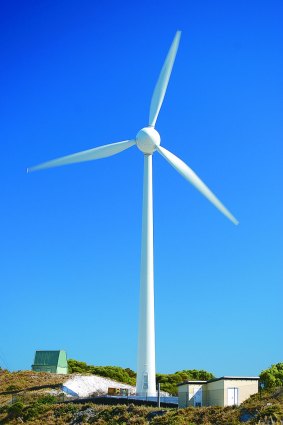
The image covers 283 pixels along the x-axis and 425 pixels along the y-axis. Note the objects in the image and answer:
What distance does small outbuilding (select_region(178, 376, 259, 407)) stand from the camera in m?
51.2

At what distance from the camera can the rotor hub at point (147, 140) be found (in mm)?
71188

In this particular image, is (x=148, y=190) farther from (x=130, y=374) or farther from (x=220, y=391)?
(x=130, y=374)

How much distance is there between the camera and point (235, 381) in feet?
170

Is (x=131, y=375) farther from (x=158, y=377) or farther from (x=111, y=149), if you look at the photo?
(x=111, y=149)

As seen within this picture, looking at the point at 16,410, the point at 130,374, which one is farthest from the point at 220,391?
the point at 130,374

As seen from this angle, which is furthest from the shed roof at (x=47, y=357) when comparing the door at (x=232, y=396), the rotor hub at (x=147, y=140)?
the door at (x=232, y=396)

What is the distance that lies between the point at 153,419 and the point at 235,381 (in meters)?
7.67

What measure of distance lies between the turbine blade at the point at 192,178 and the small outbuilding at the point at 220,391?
16.6 metres

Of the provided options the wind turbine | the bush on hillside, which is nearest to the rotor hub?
the wind turbine

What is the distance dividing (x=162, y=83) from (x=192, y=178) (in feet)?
38.8

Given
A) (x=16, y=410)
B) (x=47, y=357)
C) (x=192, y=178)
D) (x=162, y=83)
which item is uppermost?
(x=162, y=83)

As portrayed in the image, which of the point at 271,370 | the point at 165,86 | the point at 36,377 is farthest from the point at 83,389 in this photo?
the point at 165,86

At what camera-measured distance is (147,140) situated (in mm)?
71125

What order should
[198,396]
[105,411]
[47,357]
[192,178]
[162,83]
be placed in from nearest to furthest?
[105,411] → [198,396] → [192,178] → [162,83] → [47,357]
